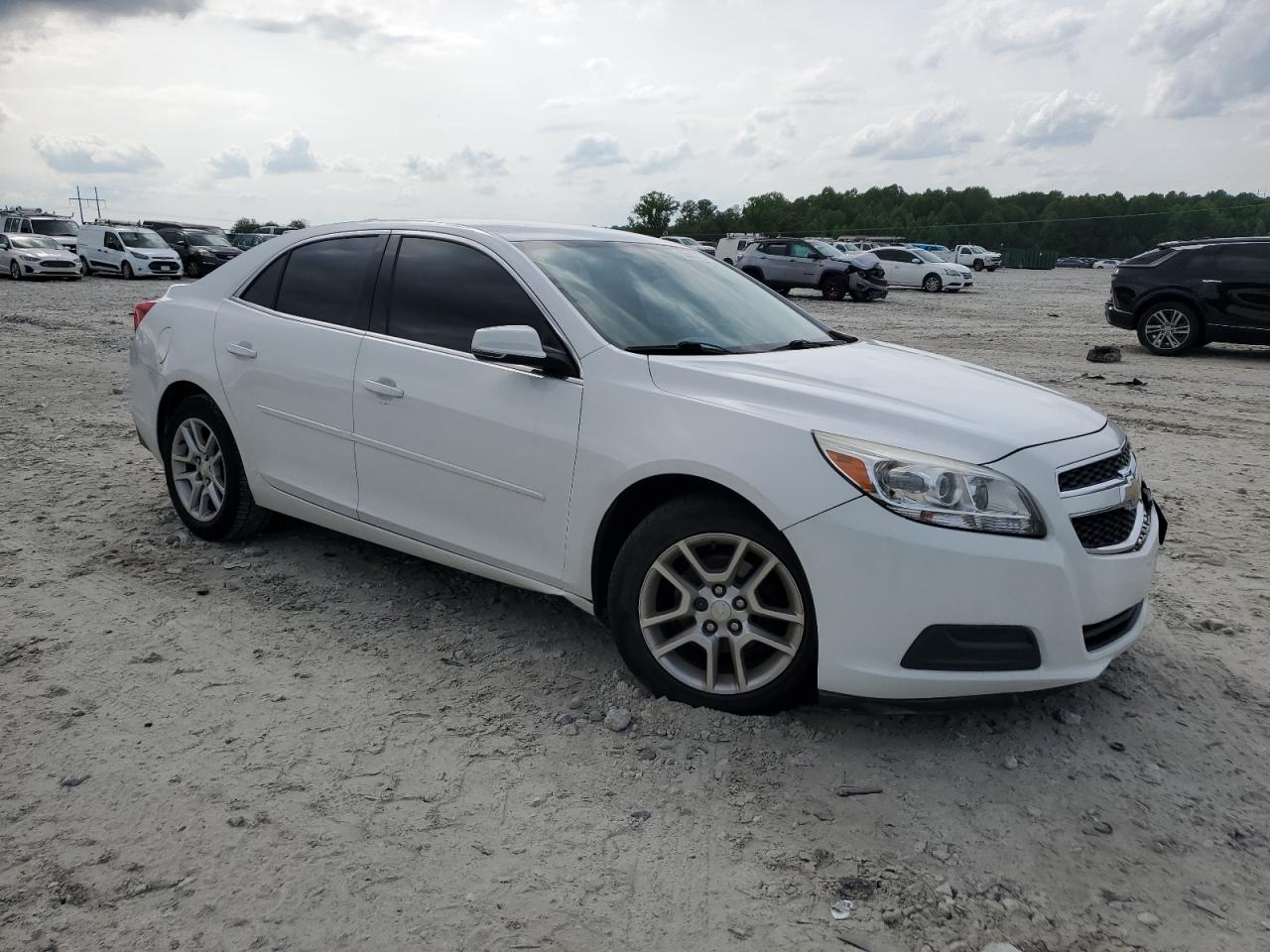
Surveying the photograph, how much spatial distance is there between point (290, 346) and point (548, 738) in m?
2.24

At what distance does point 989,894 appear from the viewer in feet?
8.52

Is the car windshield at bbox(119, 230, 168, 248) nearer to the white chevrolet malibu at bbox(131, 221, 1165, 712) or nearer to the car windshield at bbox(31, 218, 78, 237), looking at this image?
the car windshield at bbox(31, 218, 78, 237)

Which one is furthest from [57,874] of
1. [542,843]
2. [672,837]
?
[672,837]

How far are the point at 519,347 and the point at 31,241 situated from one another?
31447 mm

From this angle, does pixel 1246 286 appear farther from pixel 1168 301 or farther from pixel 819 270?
pixel 819 270

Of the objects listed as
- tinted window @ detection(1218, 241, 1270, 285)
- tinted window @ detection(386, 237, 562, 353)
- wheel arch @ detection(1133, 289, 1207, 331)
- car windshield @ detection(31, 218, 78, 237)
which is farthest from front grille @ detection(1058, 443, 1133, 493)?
car windshield @ detection(31, 218, 78, 237)

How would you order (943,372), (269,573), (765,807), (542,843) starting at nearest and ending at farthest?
(542,843) < (765,807) < (943,372) < (269,573)

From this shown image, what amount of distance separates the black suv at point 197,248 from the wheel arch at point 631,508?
33.4 metres

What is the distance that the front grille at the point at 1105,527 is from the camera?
314 cm

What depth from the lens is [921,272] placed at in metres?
33.5

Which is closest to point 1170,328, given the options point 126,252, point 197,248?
point 126,252

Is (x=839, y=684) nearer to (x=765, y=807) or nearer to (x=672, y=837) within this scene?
(x=765, y=807)

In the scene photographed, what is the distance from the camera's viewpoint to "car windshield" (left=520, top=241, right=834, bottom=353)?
3861mm

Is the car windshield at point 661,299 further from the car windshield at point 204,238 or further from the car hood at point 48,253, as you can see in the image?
the car windshield at point 204,238
